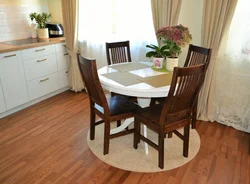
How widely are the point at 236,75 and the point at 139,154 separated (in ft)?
4.92

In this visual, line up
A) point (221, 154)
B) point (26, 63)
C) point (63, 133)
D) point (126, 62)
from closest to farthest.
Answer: point (221, 154) < point (63, 133) < point (126, 62) < point (26, 63)

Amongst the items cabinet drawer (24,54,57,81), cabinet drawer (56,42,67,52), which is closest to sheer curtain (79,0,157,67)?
cabinet drawer (56,42,67,52)

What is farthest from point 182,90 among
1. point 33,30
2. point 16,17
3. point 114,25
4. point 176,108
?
point 16,17

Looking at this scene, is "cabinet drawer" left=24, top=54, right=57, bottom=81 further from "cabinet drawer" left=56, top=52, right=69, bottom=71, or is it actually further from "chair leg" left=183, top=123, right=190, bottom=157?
"chair leg" left=183, top=123, right=190, bottom=157

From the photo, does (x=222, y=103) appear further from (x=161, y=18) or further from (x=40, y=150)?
(x=40, y=150)

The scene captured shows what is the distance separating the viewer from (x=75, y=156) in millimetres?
2189

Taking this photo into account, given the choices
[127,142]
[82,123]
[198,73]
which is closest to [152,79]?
[198,73]

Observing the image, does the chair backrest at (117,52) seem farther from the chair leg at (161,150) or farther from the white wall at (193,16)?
the chair leg at (161,150)

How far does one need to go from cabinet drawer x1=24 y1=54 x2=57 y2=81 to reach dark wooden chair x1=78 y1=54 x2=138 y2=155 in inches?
52.9

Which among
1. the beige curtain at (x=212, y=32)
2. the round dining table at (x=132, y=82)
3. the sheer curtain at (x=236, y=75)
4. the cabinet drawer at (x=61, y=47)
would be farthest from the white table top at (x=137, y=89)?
the cabinet drawer at (x=61, y=47)

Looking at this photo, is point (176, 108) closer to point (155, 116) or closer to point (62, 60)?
point (155, 116)

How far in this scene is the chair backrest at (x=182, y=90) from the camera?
1646 millimetres

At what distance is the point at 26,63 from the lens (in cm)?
303

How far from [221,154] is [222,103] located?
2.60 ft
